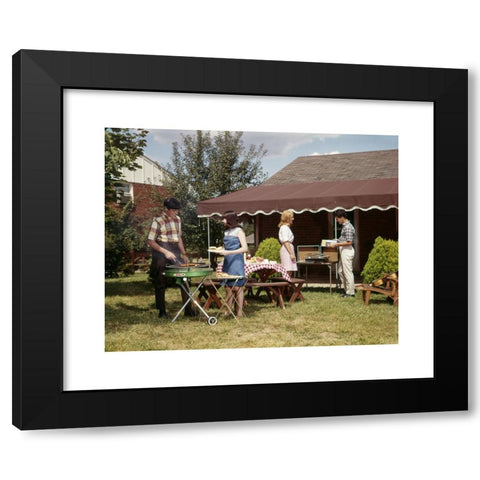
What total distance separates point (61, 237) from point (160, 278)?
4.03 feet

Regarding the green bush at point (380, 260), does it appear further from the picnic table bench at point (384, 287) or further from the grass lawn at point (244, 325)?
the grass lawn at point (244, 325)

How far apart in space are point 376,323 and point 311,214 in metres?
1.55

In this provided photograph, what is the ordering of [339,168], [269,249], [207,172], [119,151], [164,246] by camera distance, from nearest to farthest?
[119,151] → [164,246] → [207,172] → [269,249] → [339,168]

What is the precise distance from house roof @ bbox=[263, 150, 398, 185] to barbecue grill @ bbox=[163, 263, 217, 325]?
1237 millimetres

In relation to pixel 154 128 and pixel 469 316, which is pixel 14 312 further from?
pixel 469 316

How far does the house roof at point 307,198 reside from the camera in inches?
306

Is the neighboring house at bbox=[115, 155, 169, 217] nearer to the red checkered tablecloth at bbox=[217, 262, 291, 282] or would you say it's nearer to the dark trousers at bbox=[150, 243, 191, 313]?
the dark trousers at bbox=[150, 243, 191, 313]

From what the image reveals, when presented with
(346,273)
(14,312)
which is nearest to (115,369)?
(14,312)

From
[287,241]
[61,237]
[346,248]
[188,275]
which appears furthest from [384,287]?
[61,237]

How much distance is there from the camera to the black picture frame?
254 inches

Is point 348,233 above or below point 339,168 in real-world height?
below

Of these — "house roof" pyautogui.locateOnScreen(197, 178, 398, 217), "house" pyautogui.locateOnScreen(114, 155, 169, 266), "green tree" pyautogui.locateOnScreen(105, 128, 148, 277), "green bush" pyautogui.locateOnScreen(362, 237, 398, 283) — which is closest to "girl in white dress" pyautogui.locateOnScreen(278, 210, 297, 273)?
"house roof" pyautogui.locateOnScreen(197, 178, 398, 217)

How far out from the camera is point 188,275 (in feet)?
25.1

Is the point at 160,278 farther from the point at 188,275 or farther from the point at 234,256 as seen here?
the point at 234,256
